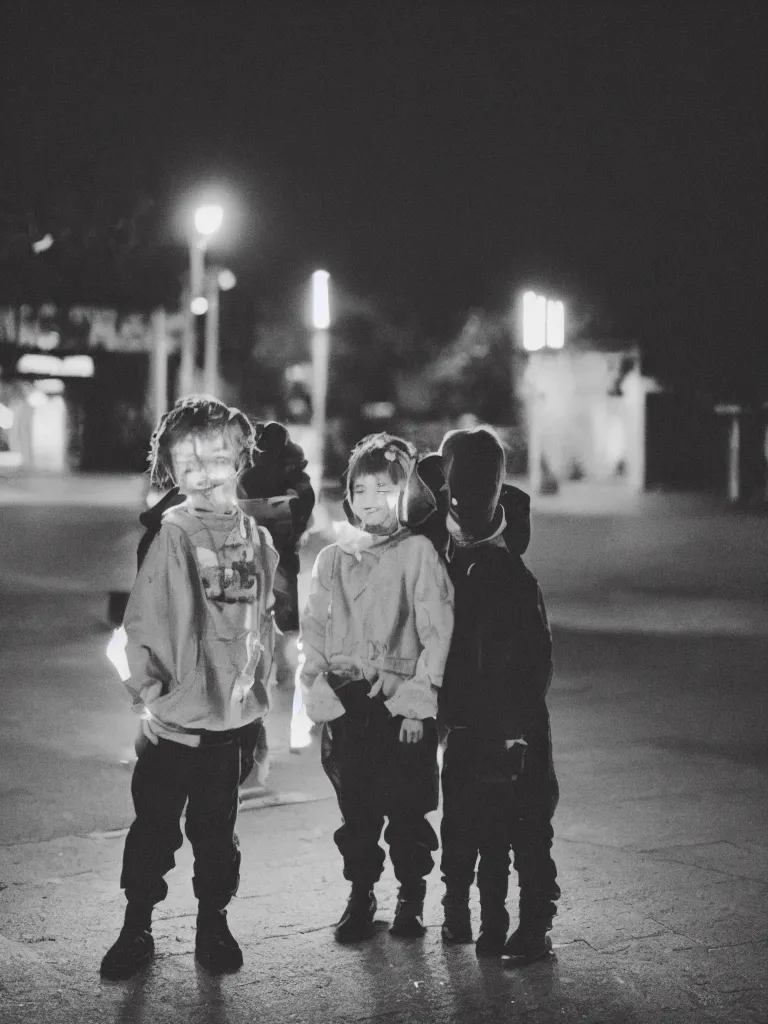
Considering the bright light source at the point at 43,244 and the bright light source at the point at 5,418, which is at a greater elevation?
the bright light source at the point at 43,244

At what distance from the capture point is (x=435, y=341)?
184 ft

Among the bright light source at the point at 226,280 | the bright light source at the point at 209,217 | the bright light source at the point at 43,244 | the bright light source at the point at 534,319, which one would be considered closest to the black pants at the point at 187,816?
the bright light source at the point at 43,244

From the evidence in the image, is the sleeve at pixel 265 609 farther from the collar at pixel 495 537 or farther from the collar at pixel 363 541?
the collar at pixel 495 537

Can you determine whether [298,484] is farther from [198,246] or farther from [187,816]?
[198,246]

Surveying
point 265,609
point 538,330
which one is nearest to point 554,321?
point 538,330

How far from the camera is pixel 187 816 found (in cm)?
456

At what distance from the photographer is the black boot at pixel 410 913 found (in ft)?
15.4

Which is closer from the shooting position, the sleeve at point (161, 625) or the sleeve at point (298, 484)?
the sleeve at point (161, 625)

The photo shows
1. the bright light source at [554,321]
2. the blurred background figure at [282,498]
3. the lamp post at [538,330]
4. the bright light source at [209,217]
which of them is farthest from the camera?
the bright light source at [554,321]

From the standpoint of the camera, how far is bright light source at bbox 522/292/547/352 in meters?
44.0

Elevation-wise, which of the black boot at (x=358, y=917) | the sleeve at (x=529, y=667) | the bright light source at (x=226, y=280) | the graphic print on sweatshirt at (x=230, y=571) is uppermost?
the bright light source at (x=226, y=280)

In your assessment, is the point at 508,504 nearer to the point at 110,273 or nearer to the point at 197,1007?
the point at 197,1007

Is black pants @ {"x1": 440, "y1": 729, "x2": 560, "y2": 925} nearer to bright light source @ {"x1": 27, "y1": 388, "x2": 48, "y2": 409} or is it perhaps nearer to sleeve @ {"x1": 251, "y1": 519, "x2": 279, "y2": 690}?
sleeve @ {"x1": 251, "y1": 519, "x2": 279, "y2": 690}

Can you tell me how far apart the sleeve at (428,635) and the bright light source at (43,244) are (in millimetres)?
10057
